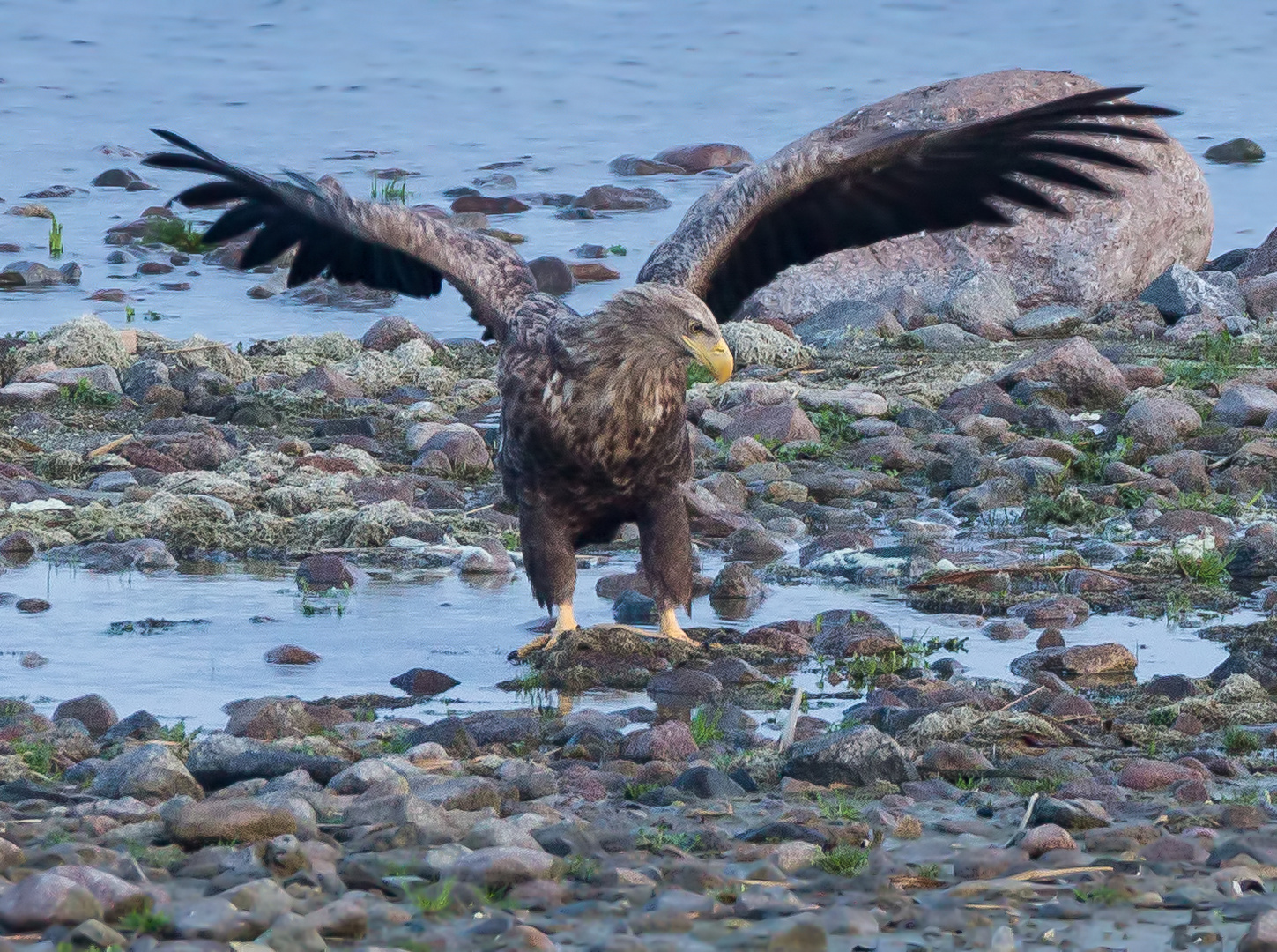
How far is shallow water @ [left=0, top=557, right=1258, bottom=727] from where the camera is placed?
18.4 ft

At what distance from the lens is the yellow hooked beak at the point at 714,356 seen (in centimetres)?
588

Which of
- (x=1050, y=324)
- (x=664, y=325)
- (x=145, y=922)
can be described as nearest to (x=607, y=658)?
(x=664, y=325)

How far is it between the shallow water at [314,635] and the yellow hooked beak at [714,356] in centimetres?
89

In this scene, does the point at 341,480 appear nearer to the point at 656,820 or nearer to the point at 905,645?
the point at 905,645

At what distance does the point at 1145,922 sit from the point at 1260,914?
0.77ft

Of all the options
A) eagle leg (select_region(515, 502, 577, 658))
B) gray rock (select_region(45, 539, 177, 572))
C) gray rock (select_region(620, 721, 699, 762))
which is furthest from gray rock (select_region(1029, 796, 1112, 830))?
gray rock (select_region(45, 539, 177, 572))

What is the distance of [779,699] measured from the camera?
554 centimetres

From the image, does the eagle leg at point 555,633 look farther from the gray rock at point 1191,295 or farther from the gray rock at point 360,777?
the gray rock at point 1191,295

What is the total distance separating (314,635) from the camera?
6270mm

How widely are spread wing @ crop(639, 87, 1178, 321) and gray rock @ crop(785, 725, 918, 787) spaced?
8.22 ft

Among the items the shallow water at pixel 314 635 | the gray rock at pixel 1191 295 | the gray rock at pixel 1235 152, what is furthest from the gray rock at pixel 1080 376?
the gray rock at pixel 1235 152

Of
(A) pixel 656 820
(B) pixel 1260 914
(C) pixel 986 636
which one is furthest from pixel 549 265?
(B) pixel 1260 914

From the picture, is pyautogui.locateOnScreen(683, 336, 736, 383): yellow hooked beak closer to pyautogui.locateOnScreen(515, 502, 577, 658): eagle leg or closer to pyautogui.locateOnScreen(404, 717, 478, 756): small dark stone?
pyautogui.locateOnScreen(515, 502, 577, 658): eagle leg

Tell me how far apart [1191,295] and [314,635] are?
7.90m
